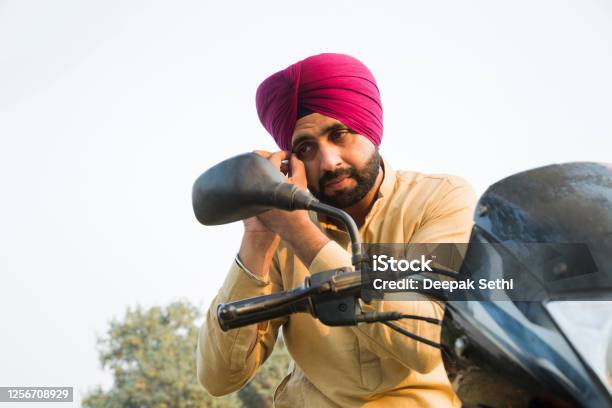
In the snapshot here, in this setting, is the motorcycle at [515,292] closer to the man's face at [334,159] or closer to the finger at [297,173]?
the finger at [297,173]

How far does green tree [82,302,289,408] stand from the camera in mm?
21062

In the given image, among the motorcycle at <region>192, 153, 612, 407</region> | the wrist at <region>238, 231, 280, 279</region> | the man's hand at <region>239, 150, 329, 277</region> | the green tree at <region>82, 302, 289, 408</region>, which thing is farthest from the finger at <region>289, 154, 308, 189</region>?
the green tree at <region>82, 302, 289, 408</region>

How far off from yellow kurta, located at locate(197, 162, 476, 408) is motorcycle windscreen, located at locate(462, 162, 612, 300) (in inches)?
39.2

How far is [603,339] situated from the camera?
1229 millimetres

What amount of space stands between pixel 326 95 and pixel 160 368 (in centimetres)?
1937

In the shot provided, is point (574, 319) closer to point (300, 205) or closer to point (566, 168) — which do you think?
point (566, 168)

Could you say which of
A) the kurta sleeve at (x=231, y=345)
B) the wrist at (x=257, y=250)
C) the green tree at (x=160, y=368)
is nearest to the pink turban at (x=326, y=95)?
the kurta sleeve at (x=231, y=345)

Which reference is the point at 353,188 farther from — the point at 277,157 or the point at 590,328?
the point at 590,328

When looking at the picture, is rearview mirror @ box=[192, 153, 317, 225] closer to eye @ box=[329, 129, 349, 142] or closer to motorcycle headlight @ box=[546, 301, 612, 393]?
motorcycle headlight @ box=[546, 301, 612, 393]

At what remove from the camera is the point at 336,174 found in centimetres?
310

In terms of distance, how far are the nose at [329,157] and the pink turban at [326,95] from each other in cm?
13

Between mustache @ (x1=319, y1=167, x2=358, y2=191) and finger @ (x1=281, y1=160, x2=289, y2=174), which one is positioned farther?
mustache @ (x1=319, y1=167, x2=358, y2=191)

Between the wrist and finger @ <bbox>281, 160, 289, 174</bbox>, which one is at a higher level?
finger @ <bbox>281, 160, 289, 174</bbox>

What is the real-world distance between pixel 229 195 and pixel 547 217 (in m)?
0.60
